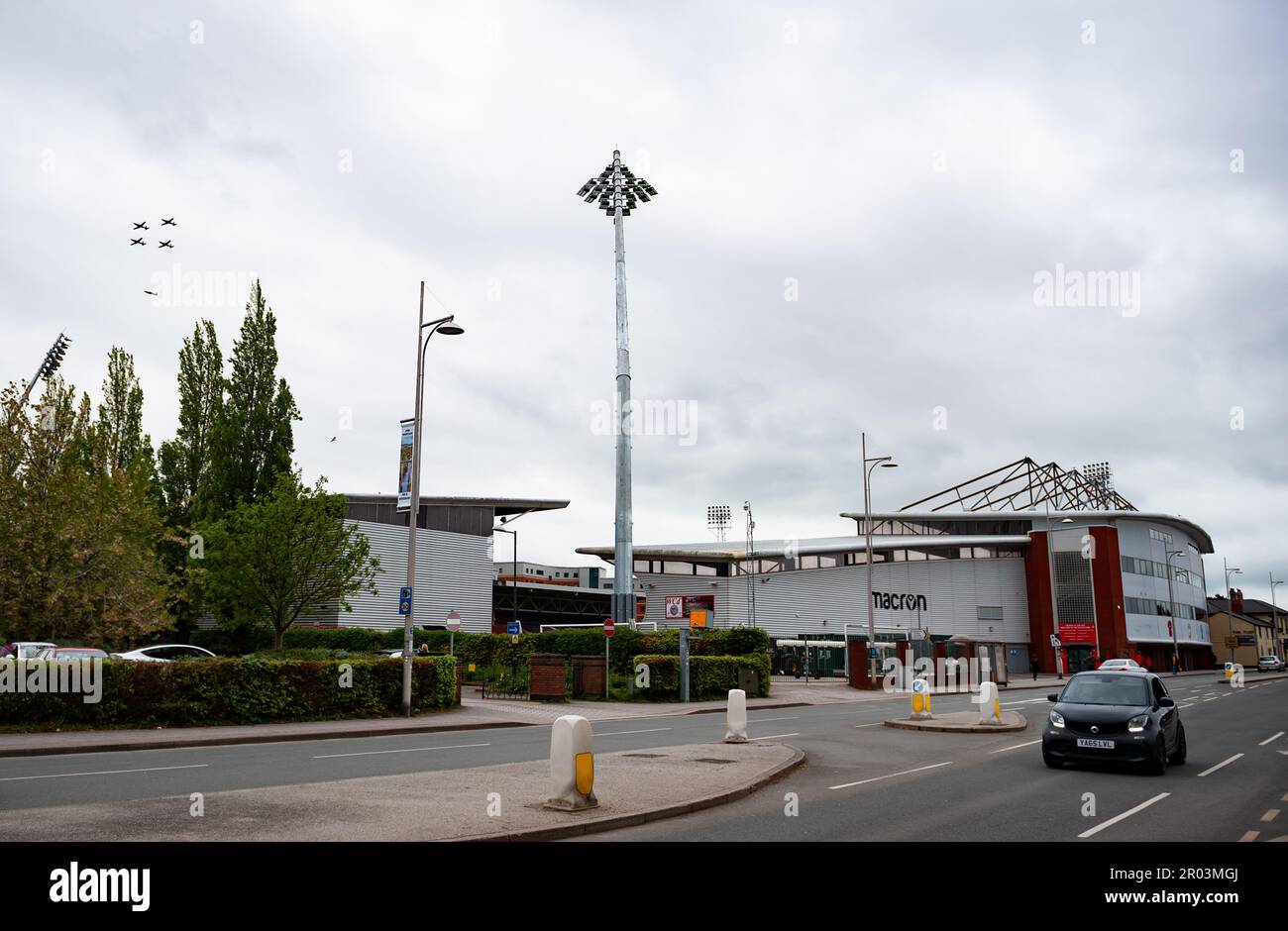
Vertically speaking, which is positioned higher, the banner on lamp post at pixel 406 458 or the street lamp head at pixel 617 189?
the street lamp head at pixel 617 189

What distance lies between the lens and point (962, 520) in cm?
9625

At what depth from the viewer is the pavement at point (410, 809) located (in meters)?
8.45

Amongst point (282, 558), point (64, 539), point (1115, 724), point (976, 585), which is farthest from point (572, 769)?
point (976, 585)

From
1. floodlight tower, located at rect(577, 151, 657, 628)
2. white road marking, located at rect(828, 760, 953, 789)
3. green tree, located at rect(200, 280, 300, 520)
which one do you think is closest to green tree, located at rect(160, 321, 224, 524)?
green tree, located at rect(200, 280, 300, 520)

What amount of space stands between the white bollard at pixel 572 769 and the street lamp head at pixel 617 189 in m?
43.5

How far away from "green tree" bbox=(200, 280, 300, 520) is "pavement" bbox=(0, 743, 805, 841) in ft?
120

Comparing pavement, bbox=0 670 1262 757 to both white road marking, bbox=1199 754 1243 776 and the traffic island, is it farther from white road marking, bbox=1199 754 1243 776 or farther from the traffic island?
white road marking, bbox=1199 754 1243 776

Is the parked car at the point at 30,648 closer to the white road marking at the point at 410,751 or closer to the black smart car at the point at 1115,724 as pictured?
the white road marking at the point at 410,751

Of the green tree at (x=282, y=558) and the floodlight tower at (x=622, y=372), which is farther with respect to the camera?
the floodlight tower at (x=622, y=372)

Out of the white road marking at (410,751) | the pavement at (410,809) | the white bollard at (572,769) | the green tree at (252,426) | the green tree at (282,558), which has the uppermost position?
the green tree at (252,426)

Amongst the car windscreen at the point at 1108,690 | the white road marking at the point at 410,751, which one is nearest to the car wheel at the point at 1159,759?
the car windscreen at the point at 1108,690
